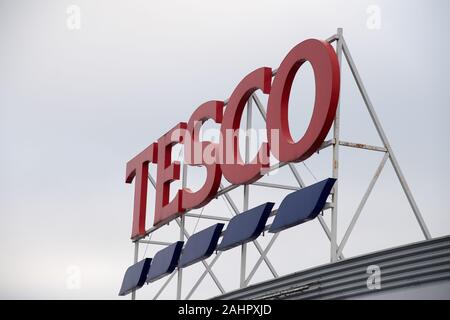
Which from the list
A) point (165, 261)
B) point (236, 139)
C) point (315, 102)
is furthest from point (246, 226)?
point (165, 261)

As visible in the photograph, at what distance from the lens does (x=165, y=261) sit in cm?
3114

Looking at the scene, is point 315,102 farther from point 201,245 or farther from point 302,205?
point 201,245

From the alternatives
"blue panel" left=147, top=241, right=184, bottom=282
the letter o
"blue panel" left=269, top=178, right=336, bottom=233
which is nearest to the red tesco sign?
the letter o

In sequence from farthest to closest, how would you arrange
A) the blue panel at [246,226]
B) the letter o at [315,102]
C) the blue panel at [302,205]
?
the blue panel at [246,226] → the letter o at [315,102] → the blue panel at [302,205]

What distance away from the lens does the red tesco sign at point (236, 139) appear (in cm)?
2475

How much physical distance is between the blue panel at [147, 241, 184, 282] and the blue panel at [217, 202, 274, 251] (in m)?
3.05

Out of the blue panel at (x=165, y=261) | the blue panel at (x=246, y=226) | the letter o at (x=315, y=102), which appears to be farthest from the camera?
the blue panel at (x=165, y=261)

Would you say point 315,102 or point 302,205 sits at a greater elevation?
point 315,102

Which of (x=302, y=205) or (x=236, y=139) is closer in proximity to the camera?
(x=302, y=205)

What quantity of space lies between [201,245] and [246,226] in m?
2.62

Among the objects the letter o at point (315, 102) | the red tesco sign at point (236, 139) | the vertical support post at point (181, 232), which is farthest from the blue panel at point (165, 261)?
the letter o at point (315, 102)

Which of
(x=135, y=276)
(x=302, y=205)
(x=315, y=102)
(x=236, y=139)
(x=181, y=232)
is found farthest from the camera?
(x=135, y=276)

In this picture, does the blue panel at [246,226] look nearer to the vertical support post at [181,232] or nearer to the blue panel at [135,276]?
the vertical support post at [181,232]

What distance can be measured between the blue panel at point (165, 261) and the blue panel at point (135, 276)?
1.40 feet
